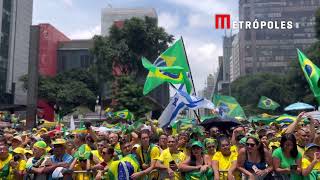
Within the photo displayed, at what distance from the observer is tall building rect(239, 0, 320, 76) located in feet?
386

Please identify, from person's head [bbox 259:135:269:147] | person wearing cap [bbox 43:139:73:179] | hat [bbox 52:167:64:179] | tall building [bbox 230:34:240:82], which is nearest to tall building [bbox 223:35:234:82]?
tall building [bbox 230:34:240:82]

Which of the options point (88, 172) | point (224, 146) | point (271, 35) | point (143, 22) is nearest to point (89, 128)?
point (88, 172)

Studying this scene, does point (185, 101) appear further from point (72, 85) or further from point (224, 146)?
point (72, 85)

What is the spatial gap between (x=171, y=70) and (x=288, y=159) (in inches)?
300

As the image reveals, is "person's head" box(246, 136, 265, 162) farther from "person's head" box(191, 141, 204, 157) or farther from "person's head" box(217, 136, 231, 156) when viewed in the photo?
"person's head" box(191, 141, 204, 157)

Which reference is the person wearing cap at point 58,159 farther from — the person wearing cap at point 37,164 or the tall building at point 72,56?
the tall building at point 72,56

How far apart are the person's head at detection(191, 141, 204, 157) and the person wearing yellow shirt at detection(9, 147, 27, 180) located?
8.92 feet

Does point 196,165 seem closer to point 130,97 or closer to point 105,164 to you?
point 105,164

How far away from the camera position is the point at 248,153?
231 inches

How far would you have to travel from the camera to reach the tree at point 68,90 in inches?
2205

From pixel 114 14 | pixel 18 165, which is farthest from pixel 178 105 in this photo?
pixel 114 14

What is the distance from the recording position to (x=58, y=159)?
6934mm

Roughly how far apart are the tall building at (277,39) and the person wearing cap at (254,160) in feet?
374

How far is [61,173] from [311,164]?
3491mm
